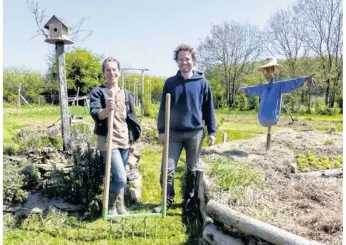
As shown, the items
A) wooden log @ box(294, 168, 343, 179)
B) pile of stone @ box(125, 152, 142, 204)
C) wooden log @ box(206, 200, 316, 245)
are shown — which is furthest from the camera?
wooden log @ box(294, 168, 343, 179)

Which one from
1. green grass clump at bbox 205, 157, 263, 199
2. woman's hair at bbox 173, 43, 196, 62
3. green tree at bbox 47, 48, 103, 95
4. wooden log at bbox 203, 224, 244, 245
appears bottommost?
wooden log at bbox 203, 224, 244, 245

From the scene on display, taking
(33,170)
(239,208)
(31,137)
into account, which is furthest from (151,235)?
(31,137)

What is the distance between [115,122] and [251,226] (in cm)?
155

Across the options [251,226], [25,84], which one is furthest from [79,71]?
[251,226]

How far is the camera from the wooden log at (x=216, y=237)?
2.64 meters

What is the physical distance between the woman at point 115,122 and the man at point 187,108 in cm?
35

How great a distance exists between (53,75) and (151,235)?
2168 cm

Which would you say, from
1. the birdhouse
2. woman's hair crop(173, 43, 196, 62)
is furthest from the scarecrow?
the birdhouse

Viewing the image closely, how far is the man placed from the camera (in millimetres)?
3338

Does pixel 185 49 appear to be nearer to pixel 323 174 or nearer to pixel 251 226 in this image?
pixel 251 226

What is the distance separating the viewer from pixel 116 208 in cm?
346

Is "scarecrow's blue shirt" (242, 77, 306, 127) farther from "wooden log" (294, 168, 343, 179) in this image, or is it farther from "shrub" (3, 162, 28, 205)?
"shrub" (3, 162, 28, 205)

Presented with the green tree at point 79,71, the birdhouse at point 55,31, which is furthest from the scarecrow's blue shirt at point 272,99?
the green tree at point 79,71

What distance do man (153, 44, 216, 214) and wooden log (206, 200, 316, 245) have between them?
28.7 inches
